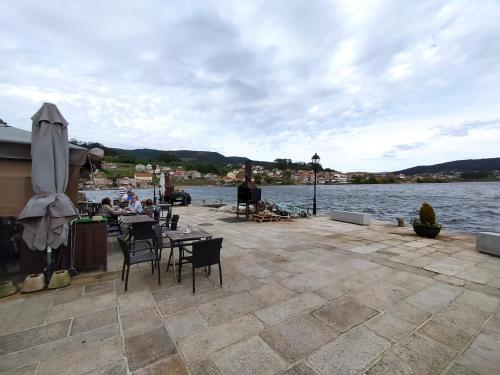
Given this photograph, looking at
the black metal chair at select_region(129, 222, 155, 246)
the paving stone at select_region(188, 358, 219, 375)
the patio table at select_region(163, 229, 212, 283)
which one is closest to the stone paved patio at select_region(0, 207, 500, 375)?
the paving stone at select_region(188, 358, 219, 375)

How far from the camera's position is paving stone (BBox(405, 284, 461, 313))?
11.2 ft

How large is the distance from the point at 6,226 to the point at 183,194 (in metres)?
13.7

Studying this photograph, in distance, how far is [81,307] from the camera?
128 inches

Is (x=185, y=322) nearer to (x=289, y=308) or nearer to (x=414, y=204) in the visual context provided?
(x=289, y=308)

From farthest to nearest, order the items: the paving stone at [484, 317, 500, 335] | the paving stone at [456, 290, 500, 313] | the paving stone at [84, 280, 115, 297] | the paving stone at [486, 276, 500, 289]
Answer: the paving stone at [486, 276, 500, 289], the paving stone at [84, 280, 115, 297], the paving stone at [456, 290, 500, 313], the paving stone at [484, 317, 500, 335]

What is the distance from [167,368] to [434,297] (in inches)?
148

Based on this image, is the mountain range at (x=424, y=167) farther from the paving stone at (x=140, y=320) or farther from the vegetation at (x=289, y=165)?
the paving stone at (x=140, y=320)

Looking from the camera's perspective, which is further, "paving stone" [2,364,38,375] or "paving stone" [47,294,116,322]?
"paving stone" [47,294,116,322]

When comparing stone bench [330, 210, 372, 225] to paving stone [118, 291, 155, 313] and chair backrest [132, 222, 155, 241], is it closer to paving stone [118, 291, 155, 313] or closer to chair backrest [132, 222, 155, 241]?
chair backrest [132, 222, 155, 241]

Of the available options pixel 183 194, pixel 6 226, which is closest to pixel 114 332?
pixel 6 226

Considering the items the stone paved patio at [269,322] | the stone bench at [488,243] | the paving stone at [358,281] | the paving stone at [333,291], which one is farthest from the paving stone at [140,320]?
the stone bench at [488,243]

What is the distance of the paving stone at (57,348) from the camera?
7.52 feet

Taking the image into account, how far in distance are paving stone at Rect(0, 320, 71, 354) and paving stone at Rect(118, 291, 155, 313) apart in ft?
1.98

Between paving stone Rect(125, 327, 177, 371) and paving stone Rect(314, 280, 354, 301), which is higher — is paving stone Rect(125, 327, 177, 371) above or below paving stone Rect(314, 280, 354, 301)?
above
